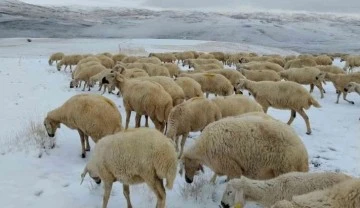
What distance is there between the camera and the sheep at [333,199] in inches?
157

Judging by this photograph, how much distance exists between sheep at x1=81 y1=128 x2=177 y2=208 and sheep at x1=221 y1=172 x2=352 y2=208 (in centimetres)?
93

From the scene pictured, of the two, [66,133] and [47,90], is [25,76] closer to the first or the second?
[47,90]

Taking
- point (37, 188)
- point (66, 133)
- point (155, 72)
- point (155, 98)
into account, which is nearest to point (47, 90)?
point (155, 72)

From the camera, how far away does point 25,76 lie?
64.7 ft

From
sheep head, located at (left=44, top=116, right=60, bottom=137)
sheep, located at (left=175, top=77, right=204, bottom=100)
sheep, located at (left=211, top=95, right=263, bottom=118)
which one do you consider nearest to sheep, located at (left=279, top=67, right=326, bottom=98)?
sheep, located at (left=175, top=77, right=204, bottom=100)

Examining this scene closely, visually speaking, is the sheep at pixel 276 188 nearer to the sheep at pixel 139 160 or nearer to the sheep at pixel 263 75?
the sheep at pixel 139 160

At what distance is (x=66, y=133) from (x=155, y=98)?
89.6 inches

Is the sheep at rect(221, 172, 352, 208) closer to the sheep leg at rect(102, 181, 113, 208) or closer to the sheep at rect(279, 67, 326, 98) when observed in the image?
the sheep leg at rect(102, 181, 113, 208)

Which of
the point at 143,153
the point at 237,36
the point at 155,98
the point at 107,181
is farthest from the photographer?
the point at 237,36

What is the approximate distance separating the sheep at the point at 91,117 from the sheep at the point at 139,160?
174 cm

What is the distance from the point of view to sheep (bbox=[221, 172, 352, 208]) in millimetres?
4781

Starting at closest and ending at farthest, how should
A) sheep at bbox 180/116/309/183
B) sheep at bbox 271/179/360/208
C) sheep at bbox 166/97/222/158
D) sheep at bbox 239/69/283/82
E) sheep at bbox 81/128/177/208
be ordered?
sheep at bbox 271/179/360/208 → sheep at bbox 81/128/177/208 → sheep at bbox 180/116/309/183 → sheep at bbox 166/97/222/158 → sheep at bbox 239/69/283/82

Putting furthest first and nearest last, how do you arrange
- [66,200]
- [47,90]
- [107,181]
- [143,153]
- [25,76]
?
[25,76], [47,90], [66,200], [107,181], [143,153]

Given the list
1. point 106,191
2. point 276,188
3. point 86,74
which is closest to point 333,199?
point 276,188
